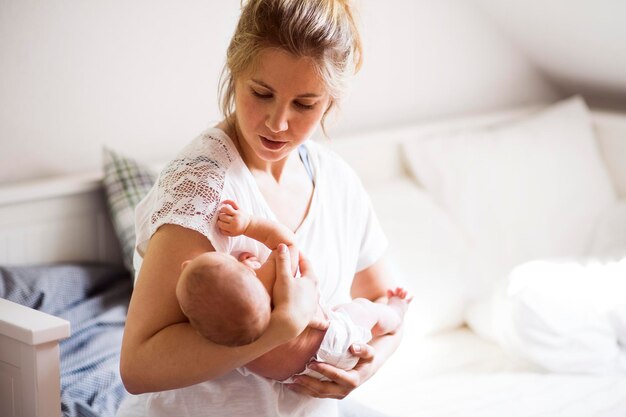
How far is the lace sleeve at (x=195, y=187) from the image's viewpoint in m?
1.30

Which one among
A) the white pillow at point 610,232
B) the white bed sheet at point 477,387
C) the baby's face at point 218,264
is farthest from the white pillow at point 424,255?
the baby's face at point 218,264

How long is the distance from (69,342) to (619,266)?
151 cm

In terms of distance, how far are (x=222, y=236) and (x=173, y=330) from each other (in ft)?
0.57

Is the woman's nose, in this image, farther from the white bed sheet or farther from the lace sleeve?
the white bed sheet

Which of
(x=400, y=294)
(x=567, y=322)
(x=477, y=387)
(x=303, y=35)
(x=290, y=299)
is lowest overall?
(x=477, y=387)

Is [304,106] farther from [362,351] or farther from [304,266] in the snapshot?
[362,351]

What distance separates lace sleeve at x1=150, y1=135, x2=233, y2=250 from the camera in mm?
1297

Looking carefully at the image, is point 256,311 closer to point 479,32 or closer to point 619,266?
point 619,266

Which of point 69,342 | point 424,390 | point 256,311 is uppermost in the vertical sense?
point 256,311

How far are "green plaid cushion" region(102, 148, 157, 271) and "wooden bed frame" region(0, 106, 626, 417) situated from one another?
62 mm

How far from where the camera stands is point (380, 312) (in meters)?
1.56

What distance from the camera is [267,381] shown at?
54.5 inches

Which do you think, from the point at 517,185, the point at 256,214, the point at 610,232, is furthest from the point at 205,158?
the point at 610,232

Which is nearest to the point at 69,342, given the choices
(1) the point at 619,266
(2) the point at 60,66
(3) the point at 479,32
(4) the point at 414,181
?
(2) the point at 60,66
